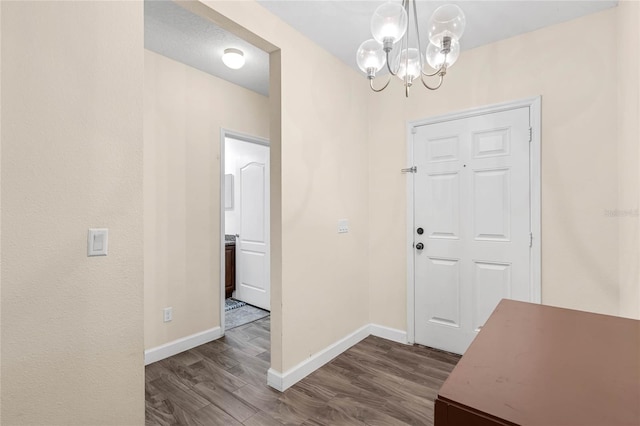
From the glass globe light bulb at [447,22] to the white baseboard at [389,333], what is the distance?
2.49 metres

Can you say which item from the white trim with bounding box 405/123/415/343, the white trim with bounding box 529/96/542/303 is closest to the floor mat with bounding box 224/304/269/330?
the white trim with bounding box 405/123/415/343

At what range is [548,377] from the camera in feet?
2.02

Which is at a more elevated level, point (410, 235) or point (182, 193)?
point (182, 193)

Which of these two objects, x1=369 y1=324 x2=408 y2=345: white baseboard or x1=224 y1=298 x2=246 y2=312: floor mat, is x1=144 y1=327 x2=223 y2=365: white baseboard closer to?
x1=224 y1=298 x2=246 y2=312: floor mat

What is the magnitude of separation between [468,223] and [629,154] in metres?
1.09

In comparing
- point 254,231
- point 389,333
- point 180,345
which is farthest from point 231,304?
point 389,333

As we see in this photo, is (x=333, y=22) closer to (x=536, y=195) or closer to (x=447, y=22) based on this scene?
(x=447, y=22)

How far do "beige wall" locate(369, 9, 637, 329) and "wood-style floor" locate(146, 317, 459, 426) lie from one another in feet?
3.89

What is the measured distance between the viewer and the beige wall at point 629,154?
1.49 metres

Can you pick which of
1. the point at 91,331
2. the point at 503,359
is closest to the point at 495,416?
the point at 503,359

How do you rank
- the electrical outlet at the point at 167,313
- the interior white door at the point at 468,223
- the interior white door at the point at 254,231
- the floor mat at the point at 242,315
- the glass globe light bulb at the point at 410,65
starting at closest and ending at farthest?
the glass globe light bulb at the point at 410,65, the interior white door at the point at 468,223, the electrical outlet at the point at 167,313, the floor mat at the point at 242,315, the interior white door at the point at 254,231

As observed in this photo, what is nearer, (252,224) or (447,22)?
(447,22)

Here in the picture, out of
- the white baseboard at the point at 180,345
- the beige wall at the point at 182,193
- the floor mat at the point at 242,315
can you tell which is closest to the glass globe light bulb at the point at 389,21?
the beige wall at the point at 182,193

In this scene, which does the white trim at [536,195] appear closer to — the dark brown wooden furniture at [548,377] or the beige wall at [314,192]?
the beige wall at [314,192]
